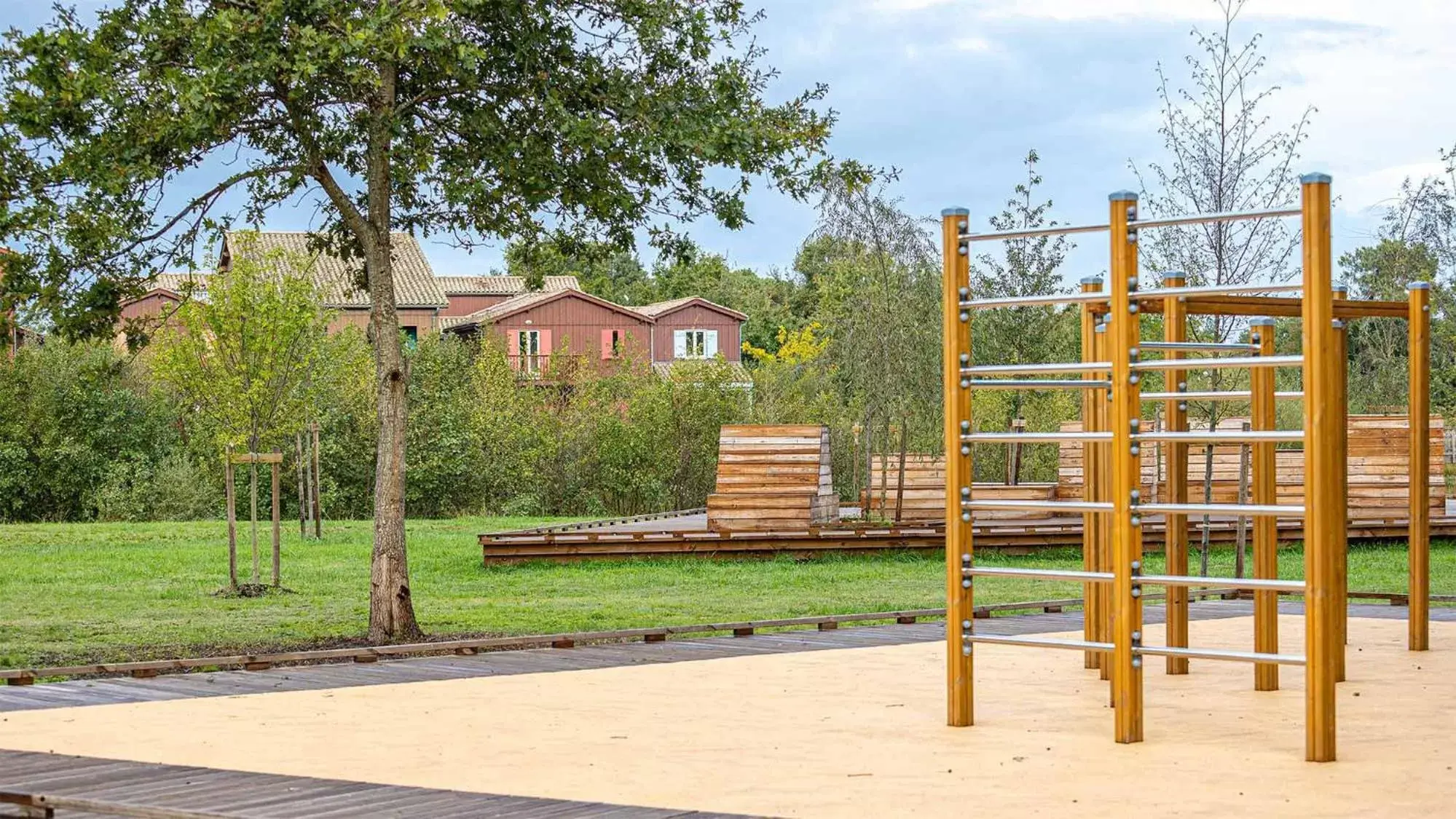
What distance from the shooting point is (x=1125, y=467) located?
23.2 ft

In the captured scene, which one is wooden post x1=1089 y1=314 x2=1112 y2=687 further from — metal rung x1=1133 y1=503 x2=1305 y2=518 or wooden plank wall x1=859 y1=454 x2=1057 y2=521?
wooden plank wall x1=859 y1=454 x2=1057 y2=521

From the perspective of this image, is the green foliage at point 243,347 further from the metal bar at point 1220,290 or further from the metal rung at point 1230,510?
the metal rung at point 1230,510

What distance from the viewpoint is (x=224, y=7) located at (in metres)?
11.5

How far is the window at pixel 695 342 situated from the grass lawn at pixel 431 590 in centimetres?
3154

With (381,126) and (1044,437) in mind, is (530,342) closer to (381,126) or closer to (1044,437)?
(381,126)

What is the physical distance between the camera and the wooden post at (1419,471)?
1010cm

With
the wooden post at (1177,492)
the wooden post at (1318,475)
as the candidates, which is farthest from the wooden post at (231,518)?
the wooden post at (1318,475)

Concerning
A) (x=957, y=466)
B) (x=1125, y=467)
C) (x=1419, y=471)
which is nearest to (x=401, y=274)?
(x=1419, y=471)

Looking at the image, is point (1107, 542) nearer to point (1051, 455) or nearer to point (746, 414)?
point (1051, 455)

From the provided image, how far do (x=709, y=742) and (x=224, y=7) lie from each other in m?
7.06

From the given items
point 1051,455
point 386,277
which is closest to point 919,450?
point 1051,455

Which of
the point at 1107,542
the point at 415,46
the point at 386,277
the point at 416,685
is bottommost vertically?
the point at 416,685

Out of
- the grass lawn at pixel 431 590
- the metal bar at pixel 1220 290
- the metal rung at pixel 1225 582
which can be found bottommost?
the grass lawn at pixel 431 590

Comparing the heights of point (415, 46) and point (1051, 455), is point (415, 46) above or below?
above
